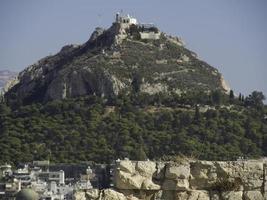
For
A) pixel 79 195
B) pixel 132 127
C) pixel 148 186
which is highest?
pixel 132 127

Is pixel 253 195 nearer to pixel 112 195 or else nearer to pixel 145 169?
pixel 145 169

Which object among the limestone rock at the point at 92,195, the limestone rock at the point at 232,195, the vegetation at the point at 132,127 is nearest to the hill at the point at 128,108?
the vegetation at the point at 132,127

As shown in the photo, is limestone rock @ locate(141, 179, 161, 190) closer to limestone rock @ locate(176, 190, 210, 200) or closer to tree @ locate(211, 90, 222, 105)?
limestone rock @ locate(176, 190, 210, 200)

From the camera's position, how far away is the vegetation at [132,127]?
135500 mm

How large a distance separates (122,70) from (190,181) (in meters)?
146

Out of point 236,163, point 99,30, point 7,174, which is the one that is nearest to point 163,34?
point 99,30

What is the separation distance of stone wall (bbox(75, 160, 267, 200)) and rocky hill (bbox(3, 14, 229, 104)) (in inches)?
5549

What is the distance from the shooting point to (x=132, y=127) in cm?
14362

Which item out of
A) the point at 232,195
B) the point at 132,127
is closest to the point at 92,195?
the point at 232,195

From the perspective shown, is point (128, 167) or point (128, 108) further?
point (128, 108)

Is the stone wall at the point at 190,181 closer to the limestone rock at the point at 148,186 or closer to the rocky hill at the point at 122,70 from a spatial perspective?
the limestone rock at the point at 148,186

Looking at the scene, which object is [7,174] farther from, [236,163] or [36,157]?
[236,163]

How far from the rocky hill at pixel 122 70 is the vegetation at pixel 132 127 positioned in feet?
9.56

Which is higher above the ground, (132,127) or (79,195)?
(132,127)
